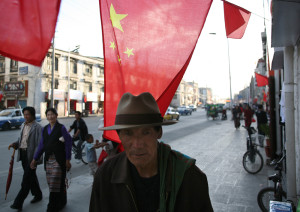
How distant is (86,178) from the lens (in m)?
6.14

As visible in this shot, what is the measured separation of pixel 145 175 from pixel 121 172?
0.58 feet

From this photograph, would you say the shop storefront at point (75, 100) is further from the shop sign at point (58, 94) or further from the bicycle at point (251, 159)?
the bicycle at point (251, 159)

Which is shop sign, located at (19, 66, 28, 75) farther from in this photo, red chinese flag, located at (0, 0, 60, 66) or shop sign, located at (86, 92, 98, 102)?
red chinese flag, located at (0, 0, 60, 66)

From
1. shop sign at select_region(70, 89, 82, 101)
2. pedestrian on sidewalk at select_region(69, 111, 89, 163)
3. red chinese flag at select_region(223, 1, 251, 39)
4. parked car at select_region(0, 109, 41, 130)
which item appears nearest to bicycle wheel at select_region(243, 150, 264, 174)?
red chinese flag at select_region(223, 1, 251, 39)

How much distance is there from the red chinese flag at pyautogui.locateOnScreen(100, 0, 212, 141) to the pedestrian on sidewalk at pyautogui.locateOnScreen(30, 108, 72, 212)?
2.24 meters

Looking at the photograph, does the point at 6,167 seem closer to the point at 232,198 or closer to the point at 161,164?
the point at 232,198

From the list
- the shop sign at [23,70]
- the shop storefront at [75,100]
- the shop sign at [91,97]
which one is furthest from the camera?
the shop sign at [91,97]

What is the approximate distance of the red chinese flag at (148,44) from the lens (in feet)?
7.07

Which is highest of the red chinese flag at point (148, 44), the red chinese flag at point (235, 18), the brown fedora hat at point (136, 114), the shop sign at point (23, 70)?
the shop sign at point (23, 70)

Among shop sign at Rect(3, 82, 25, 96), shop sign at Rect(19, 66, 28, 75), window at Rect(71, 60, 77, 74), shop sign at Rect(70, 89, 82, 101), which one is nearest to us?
shop sign at Rect(19, 66, 28, 75)

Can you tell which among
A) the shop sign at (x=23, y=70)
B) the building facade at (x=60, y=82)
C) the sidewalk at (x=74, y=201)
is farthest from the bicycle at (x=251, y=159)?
the shop sign at (x=23, y=70)

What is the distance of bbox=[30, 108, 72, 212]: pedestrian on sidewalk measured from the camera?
13.1 ft

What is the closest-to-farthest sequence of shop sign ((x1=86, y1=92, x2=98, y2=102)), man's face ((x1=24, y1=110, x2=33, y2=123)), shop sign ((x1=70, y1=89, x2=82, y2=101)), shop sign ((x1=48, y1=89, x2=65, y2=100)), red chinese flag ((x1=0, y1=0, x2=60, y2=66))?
1. red chinese flag ((x1=0, y1=0, x2=60, y2=66))
2. man's face ((x1=24, y1=110, x2=33, y2=123))
3. shop sign ((x1=48, y1=89, x2=65, y2=100))
4. shop sign ((x1=70, y1=89, x2=82, y2=101))
5. shop sign ((x1=86, y1=92, x2=98, y2=102))

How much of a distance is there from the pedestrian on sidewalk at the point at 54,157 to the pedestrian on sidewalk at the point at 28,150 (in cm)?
22
